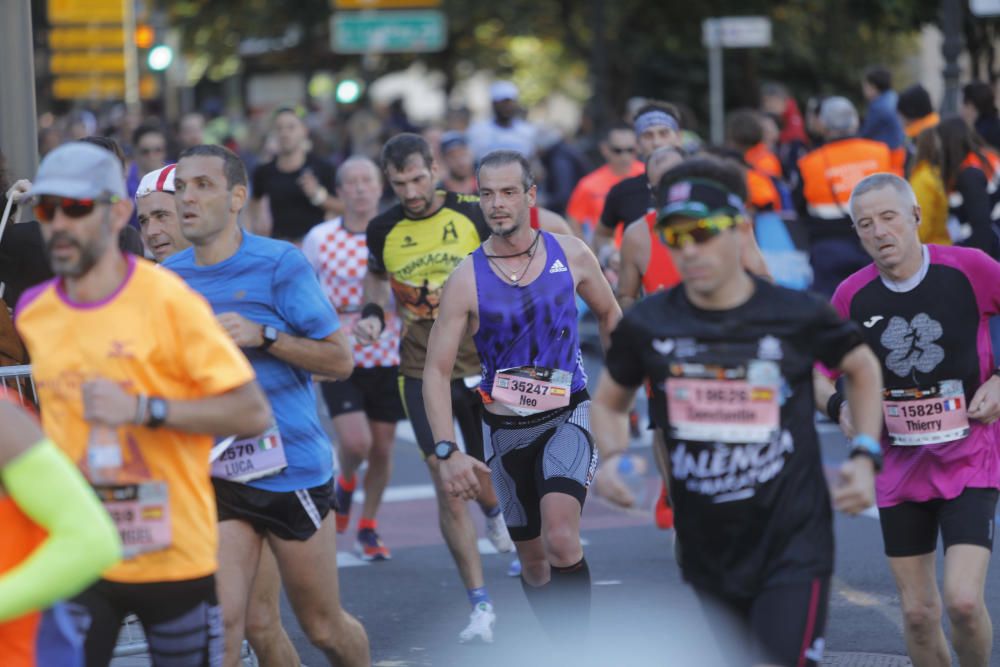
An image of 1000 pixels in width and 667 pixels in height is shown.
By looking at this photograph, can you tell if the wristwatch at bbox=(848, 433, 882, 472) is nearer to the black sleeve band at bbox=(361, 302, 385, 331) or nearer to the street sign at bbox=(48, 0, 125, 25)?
the black sleeve band at bbox=(361, 302, 385, 331)

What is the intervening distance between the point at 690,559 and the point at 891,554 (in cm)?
149

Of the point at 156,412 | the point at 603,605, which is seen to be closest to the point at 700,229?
the point at 156,412

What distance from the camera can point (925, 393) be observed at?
6.18 meters

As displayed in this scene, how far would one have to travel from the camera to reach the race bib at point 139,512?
4316 mm

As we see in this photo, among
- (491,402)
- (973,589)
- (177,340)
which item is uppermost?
(177,340)

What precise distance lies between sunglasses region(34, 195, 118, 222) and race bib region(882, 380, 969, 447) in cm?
306

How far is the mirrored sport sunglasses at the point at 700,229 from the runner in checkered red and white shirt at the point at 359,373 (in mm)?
4923

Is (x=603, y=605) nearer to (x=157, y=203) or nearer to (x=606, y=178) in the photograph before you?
(x=157, y=203)

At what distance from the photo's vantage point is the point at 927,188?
10.8 meters

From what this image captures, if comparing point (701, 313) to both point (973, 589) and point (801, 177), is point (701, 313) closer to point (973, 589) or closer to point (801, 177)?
point (973, 589)

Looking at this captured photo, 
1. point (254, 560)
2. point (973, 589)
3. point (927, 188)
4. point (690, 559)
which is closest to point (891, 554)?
point (973, 589)

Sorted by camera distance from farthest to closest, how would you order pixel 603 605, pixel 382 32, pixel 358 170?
pixel 382 32
pixel 358 170
pixel 603 605

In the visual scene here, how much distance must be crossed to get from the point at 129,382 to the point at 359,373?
549 cm

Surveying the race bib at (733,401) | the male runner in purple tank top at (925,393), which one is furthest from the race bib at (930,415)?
the race bib at (733,401)
